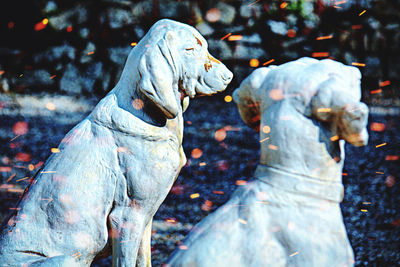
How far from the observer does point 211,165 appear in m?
4.71

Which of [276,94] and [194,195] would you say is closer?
[276,94]

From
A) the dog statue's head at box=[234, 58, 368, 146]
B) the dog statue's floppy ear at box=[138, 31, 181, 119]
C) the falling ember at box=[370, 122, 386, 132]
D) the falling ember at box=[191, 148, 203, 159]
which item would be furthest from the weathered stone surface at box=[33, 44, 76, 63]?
the dog statue's head at box=[234, 58, 368, 146]

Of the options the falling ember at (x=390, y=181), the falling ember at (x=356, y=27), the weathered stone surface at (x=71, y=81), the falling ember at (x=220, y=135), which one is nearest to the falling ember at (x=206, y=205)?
the falling ember at (x=220, y=135)

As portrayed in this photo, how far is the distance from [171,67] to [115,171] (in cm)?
44

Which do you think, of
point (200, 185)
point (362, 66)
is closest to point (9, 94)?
point (200, 185)

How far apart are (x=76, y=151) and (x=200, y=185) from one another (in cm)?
239

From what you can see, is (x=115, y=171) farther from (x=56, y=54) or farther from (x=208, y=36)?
(x=56, y=54)

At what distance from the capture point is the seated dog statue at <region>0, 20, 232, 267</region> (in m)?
2.00

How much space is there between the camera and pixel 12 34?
630 cm

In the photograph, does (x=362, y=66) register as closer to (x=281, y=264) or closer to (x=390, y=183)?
(x=390, y=183)

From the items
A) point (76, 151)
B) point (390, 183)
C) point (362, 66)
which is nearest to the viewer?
point (76, 151)

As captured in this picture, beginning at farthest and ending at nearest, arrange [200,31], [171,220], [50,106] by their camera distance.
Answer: [200,31] < [50,106] < [171,220]

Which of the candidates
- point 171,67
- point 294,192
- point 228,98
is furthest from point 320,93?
point 228,98

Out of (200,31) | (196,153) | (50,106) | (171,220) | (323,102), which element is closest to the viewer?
(323,102)
